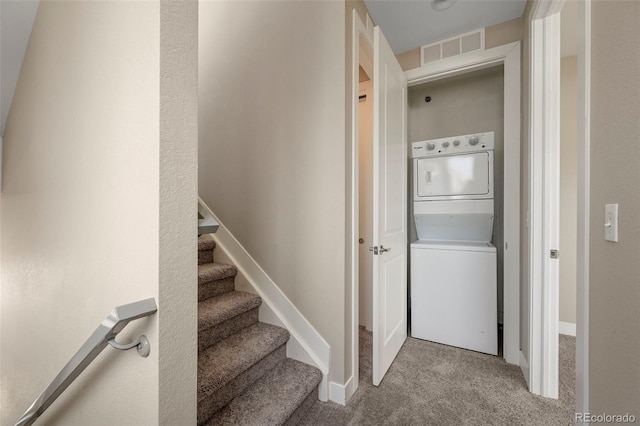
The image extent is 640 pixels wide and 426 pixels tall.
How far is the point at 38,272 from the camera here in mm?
1173

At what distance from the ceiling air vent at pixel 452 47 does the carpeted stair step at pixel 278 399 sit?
2561 millimetres

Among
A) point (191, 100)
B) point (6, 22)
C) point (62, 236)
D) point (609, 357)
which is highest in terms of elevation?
point (6, 22)

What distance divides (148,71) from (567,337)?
350cm

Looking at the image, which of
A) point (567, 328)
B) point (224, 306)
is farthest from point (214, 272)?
point (567, 328)

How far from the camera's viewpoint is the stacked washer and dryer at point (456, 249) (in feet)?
6.89

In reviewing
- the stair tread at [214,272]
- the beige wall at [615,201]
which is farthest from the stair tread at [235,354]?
the beige wall at [615,201]

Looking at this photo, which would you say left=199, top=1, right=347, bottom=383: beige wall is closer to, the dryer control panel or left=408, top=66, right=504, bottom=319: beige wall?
the dryer control panel

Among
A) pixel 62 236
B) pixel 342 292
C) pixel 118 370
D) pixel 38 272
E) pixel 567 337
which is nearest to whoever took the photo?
pixel 118 370

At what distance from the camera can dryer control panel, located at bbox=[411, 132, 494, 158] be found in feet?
7.14

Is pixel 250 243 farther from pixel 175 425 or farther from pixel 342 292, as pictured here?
pixel 175 425

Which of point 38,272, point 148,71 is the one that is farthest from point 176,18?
point 38,272

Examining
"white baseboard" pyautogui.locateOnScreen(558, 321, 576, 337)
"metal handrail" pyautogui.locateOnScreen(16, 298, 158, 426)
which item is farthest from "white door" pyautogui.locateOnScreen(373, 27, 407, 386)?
"white baseboard" pyautogui.locateOnScreen(558, 321, 576, 337)

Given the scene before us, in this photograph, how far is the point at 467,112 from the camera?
2.61 metres

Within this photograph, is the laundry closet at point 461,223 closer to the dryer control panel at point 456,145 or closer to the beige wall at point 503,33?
the dryer control panel at point 456,145
